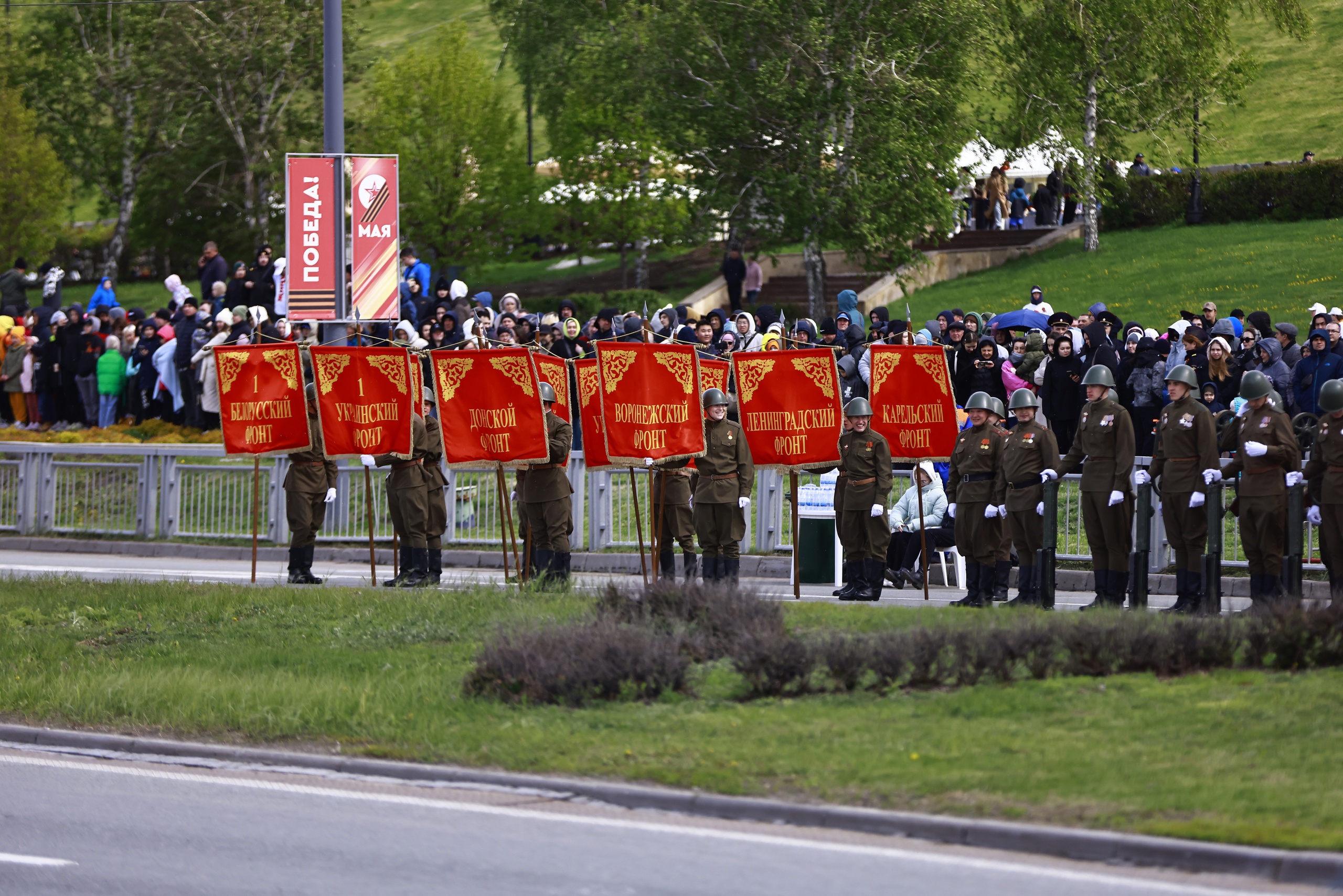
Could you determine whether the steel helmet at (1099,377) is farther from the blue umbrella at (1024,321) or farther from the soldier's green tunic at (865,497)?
the blue umbrella at (1024,321)

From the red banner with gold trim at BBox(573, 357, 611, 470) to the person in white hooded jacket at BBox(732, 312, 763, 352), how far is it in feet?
14.1

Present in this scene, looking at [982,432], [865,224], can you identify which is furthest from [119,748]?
[865,224]

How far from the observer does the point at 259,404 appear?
57.5ft

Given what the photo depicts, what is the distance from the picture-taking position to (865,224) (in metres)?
34.8

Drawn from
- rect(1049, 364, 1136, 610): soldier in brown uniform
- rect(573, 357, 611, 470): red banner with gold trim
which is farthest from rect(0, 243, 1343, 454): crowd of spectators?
rect(1049, 364, 1136, 610): soldier in brown uniform

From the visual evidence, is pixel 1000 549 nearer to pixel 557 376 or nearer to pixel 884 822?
pixel 557 376

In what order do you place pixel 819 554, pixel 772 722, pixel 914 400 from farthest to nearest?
pixel 819 554 → pixel 914 400 → pixel 772 722

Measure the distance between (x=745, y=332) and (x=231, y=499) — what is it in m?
7.29

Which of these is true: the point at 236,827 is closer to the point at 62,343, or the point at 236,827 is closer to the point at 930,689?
the point at 930,689

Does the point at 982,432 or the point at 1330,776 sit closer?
the point at 1330,776

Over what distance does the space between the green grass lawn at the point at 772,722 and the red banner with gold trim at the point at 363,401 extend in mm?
3628

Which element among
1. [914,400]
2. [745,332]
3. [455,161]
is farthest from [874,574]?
[455,161]

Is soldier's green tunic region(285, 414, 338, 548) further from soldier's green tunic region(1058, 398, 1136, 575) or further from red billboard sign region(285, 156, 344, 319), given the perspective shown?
soldier's green tunic region(1058, 398, 1136, 575)

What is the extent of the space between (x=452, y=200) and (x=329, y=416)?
2999 centimetres
